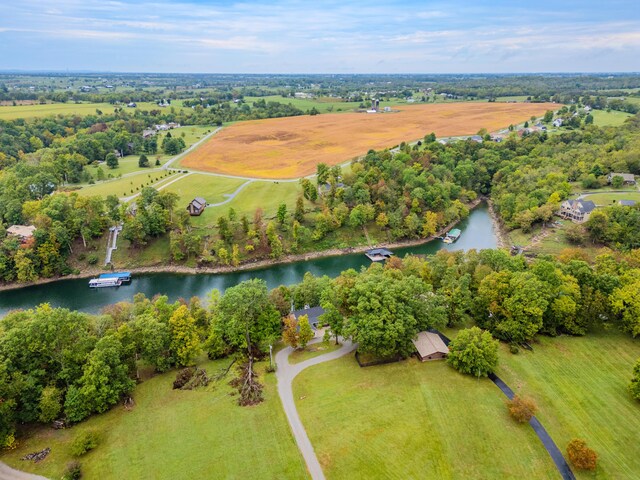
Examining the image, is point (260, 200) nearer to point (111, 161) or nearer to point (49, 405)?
point (111, 161)

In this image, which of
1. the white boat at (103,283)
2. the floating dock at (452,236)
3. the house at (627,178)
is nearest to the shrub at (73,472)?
the white boat at (103,283)

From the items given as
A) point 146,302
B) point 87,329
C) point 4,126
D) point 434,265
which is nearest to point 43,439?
point 87,329

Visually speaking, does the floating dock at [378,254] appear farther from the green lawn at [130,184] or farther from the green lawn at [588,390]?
the green lawn at [130,184]

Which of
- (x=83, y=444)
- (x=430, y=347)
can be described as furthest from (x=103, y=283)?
(x=430, y=347)

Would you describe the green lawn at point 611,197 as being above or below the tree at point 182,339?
above

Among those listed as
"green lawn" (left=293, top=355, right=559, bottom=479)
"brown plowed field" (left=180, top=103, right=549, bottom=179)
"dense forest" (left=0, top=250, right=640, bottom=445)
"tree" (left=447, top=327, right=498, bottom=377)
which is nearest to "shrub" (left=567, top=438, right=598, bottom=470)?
"green lawn" (left=293, top=355, right=559, bottom=479)

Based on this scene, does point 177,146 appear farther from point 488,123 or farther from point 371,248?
point 488,123
